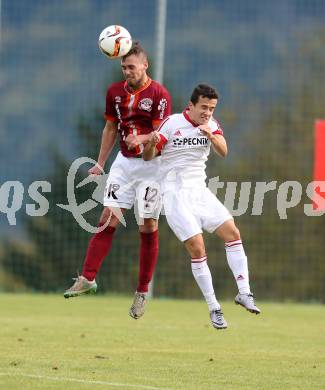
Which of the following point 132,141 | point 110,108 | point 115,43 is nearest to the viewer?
point 132,141

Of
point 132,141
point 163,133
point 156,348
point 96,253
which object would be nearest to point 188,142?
point 163,133

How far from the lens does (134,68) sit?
10555 millimetres

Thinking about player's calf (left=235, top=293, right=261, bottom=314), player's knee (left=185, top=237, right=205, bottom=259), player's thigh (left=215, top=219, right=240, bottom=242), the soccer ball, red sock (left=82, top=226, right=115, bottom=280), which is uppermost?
the soccer ball

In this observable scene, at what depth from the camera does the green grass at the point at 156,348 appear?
29.4 feet

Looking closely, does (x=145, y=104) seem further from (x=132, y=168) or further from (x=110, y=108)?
(x=132, y=168)

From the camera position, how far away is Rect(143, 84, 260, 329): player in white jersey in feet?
33.6

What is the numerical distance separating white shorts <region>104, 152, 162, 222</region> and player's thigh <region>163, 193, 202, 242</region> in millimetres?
506

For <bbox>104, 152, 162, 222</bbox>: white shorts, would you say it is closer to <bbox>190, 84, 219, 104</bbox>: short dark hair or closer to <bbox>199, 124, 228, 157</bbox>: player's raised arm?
<bbox>199, 124, 228, 157</bbox>: player's raised arm

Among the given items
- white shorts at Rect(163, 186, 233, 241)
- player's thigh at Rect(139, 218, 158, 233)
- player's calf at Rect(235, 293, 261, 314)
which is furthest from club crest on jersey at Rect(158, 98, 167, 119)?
player's calf at Rect(235, 293, 261, 314)

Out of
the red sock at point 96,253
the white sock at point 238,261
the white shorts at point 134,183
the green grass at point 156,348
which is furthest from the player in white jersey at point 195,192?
the red sock at point 96,253

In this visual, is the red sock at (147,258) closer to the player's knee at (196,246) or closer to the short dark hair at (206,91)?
the player's knee at (196,246)

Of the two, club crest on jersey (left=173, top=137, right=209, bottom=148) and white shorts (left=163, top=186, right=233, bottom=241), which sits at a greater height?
club crest on jersey (left=173, top=137, right=209, bottom=148)

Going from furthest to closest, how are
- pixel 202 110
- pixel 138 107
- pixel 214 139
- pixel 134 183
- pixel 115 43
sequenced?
pixel 134 183 < pixel 138 107 < pixel 115 43 < pixel 202 110 < pixel 214 139

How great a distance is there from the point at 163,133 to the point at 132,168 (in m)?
0.70
